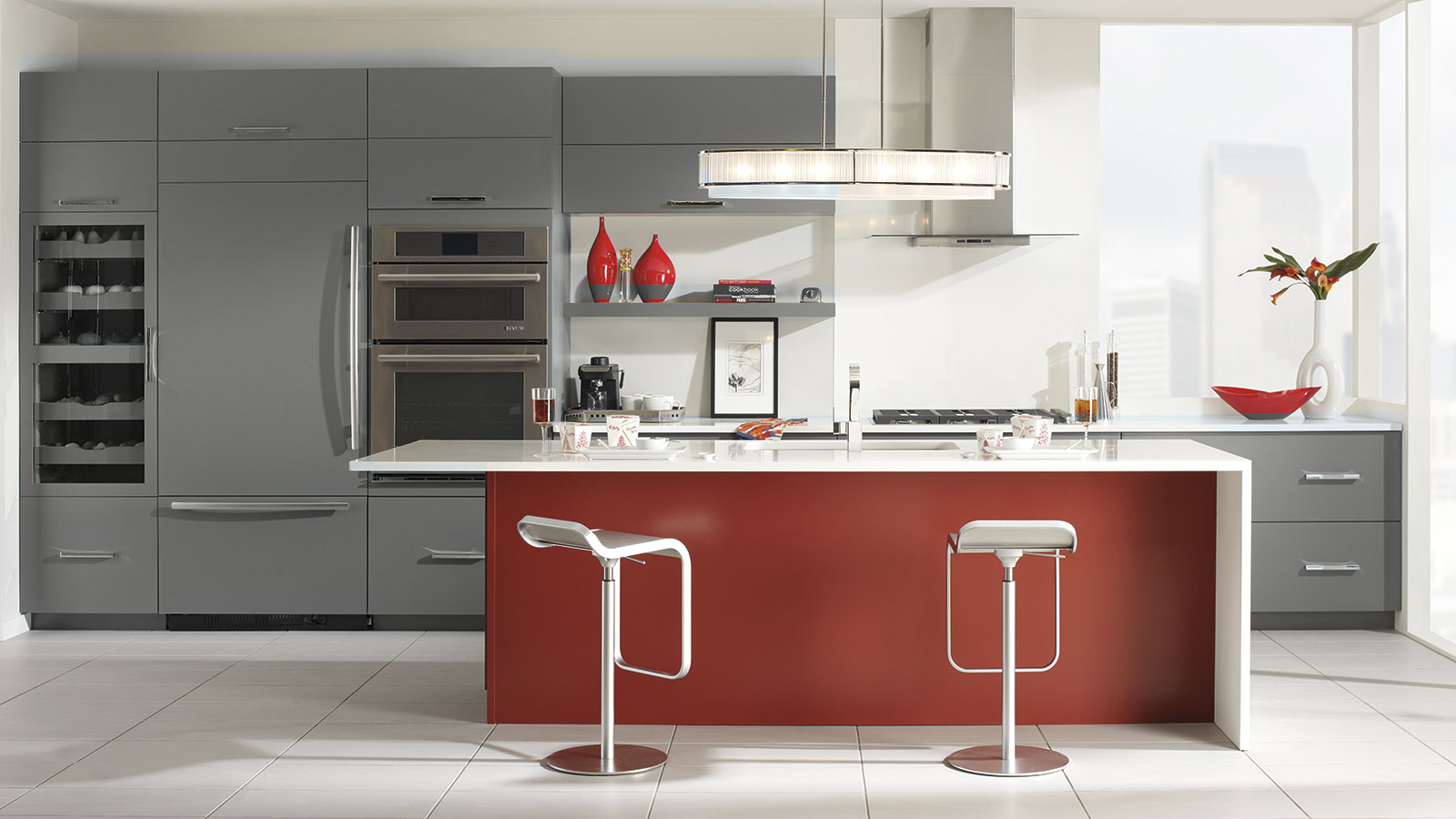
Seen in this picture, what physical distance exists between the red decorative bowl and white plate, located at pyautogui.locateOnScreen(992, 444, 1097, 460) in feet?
6.74

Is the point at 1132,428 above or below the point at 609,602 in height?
above

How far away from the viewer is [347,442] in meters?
5.12

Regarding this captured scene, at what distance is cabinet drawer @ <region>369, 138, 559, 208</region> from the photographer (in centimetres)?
509

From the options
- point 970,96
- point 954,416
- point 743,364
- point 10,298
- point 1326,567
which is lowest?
point 1326,567

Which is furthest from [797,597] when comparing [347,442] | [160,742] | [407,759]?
[347,442]

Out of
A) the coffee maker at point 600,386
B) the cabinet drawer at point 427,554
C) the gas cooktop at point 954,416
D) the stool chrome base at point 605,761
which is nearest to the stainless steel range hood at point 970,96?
the gas cooktop at point 954,416

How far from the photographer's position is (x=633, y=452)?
3664mm

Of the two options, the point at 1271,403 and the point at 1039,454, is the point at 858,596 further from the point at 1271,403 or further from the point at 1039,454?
the point at 1271,403

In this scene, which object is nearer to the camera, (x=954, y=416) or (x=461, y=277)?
(x=461, y=277)

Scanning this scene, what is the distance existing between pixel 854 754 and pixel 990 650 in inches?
21.8

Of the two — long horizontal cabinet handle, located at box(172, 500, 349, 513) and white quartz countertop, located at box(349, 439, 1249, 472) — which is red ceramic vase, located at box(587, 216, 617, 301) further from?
white quartz countertop, located at box(349, 439, 1249, 472)

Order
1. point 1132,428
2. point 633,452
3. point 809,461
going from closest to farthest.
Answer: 1. point 809,461
2. point 633,452
3. point 1132,428

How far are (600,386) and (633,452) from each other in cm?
174

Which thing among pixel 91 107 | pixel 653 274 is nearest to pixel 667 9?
pixel 653 274
